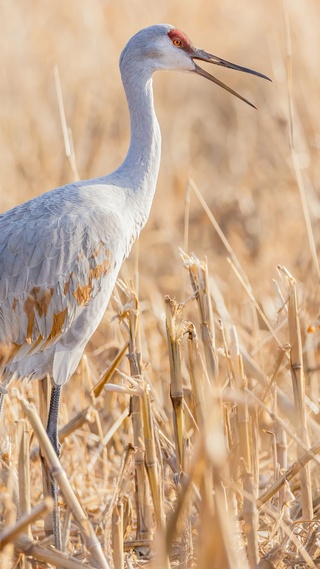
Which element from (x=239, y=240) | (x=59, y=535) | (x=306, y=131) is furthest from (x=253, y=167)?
(x=59, y=535)

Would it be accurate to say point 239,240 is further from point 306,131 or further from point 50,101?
point 50,101

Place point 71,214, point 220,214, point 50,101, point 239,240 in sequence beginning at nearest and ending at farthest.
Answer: point 71,214 < point 239,240 < point 220,214 < point 50,101

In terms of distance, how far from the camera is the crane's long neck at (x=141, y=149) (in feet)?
11.7

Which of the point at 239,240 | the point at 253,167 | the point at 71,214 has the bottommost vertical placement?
the point at 71,214

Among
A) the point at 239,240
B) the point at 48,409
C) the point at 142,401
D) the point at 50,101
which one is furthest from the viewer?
the point at 50,101

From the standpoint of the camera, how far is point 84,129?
6613 mm

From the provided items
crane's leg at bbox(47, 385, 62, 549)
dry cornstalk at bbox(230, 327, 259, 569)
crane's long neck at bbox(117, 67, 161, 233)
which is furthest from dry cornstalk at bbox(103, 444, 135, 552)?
crane's long neck at bbox(117, 67, 161, 233)

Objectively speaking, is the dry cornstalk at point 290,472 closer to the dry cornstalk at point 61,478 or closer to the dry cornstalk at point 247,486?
the dry cornstalk at point 247,486

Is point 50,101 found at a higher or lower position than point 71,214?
higher

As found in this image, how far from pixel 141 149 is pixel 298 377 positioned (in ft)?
4.00

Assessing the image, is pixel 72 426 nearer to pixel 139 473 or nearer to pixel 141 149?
pixel 139 473

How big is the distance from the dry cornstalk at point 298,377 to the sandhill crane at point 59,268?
776 mm

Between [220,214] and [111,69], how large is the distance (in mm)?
1732

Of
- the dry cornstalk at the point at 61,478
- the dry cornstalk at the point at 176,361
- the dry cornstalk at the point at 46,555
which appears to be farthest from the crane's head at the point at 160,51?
the dry cornstalk at the point at 46,555
